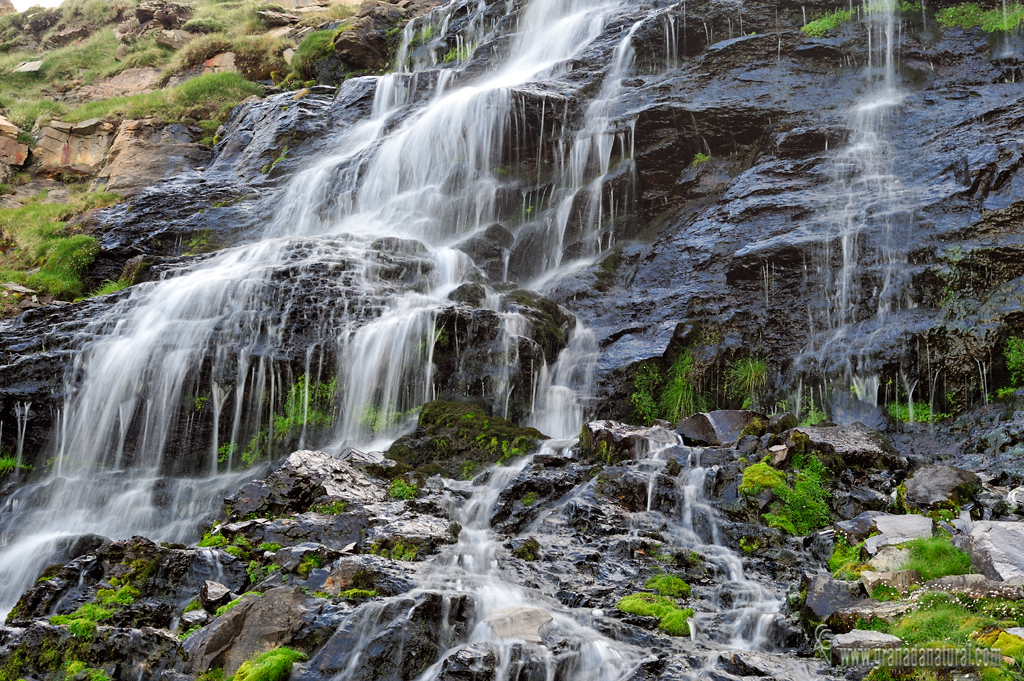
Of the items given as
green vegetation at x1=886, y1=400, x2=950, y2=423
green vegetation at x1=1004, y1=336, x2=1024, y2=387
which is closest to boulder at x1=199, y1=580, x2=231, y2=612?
green vegetation at x1=886, y1=400, x2=950, y2=423

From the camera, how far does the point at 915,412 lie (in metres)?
11.0

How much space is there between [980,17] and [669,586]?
652 inches

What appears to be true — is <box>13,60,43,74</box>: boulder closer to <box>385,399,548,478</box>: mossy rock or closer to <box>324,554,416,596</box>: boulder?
<box>385,399,548,478</box>: mossy rock

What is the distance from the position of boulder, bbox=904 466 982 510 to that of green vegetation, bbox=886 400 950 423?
303 centimetres

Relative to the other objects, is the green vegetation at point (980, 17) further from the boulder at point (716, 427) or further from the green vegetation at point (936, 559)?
the green vegetation at point (936, 559)

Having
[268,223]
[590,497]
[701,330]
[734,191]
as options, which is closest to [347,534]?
[590,497]

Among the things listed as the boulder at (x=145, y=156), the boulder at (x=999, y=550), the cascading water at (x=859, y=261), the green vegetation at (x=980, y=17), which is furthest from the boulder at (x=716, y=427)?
the boulder at (x=145, y=156)

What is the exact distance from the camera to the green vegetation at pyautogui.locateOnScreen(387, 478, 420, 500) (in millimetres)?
9406

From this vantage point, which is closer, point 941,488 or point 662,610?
point 662,610

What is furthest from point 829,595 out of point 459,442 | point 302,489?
point 302,489

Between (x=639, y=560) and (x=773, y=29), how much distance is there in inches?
614

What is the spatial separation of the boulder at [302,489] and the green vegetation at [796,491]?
4867mm

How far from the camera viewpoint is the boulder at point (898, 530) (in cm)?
676

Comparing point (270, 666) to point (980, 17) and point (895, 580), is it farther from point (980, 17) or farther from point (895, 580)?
point (980, 17)
